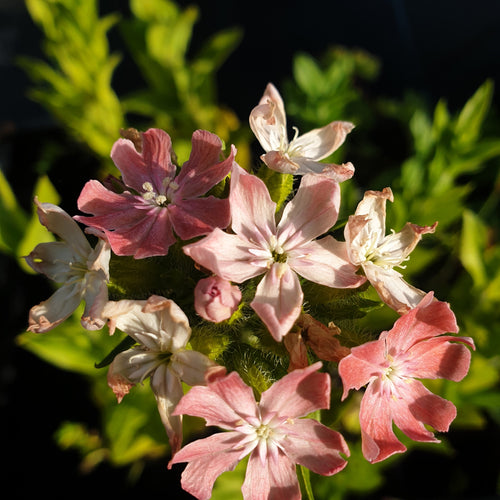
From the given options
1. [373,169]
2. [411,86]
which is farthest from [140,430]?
[411,86]

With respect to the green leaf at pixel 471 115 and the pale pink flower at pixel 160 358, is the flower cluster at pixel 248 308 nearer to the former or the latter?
the pale pink flower at pixel 160 358

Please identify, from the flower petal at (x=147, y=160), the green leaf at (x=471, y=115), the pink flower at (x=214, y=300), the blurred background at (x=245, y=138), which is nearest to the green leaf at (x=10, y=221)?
the blurred background at (x=245, y=138)

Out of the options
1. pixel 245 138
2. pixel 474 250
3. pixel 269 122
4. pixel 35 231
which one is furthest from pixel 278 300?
pixel 245 138

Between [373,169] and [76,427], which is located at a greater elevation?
[373,169]

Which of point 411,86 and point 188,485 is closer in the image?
point 188,485

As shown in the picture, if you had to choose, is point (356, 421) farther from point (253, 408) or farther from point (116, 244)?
point (116, 244)
